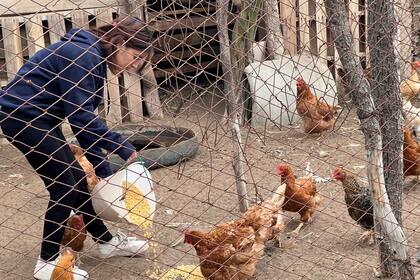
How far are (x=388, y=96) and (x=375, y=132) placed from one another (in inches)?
8.1

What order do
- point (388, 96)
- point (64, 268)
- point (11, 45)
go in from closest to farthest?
point (388, 96), point (64, 268), point (11, 45)

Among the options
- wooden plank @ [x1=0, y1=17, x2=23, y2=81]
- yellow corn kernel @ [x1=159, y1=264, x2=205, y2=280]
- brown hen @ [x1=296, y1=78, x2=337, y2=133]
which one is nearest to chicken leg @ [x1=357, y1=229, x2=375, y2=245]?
yellow corn kernel @ [x1=159, y1=264, x2=205, y2=280]

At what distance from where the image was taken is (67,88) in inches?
140

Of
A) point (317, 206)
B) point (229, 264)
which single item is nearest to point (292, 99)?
point (317, 206)

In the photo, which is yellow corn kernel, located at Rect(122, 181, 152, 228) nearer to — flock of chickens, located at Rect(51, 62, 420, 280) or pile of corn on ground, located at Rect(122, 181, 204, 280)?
pile of corn on ground, located at Rect(122, 181, 204, 280)

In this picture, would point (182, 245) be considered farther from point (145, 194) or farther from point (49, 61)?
point (49, 61)

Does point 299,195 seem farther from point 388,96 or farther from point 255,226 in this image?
point 388,96

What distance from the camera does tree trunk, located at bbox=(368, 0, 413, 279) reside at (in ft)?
11.5

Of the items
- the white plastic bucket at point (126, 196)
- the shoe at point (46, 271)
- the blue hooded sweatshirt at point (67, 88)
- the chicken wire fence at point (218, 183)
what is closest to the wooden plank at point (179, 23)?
the chicken wire fence at point (218, 183)

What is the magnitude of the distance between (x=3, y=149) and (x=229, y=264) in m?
3.90

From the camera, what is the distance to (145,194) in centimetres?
377

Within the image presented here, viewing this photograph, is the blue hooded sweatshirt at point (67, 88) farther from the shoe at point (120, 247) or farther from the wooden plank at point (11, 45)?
the wooden plank at point (11, 45)

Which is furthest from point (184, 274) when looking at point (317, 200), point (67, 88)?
point (67, 88)

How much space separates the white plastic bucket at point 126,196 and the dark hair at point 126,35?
609 mm
